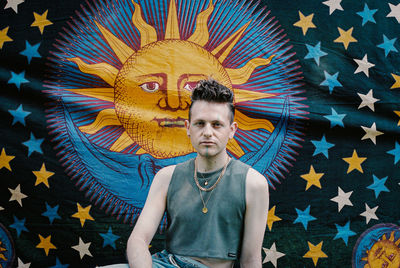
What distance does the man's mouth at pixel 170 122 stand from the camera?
2438 mm

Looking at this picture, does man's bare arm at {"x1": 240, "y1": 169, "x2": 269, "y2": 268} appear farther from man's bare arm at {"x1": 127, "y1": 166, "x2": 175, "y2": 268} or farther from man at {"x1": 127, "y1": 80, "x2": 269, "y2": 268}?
man's bare arm at {"x1": 127, "y1": 166, "x2": 175, "y2": 268}

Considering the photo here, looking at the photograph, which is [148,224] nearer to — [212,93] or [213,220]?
[213,220]

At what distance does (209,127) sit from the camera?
168 centimetres

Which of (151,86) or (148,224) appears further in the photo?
(151,86)

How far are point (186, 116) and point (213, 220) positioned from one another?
93 centimetres

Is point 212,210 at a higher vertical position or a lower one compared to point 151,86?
lower

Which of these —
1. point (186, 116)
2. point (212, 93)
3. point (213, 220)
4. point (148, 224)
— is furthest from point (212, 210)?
→ point (186, 116)

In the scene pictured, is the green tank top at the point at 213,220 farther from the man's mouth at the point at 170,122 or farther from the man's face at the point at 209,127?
the man's mouth at the point at 170,122

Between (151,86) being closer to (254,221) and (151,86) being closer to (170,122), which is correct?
(170,122)

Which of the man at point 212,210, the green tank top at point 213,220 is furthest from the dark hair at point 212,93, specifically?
the green tank top at point 213,220

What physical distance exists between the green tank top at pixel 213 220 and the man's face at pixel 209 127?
15 centimetres

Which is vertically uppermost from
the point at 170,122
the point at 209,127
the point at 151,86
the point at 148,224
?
the point at 151,86

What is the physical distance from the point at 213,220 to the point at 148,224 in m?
0.31

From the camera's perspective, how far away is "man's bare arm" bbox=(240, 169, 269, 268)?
167cm
